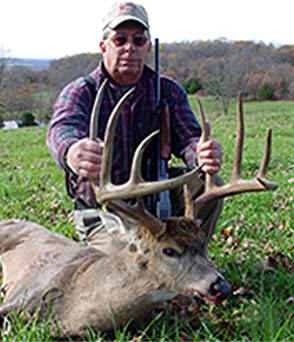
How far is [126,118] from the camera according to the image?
13.6ft

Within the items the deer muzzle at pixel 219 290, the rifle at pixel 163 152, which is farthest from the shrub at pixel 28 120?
the deer muzzle at pixel 219 290

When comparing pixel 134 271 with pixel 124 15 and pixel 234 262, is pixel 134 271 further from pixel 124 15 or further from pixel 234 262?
pixel 124 15

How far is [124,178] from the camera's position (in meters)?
4.10

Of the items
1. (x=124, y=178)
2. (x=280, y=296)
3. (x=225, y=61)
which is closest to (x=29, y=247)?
(x=124, y=178)

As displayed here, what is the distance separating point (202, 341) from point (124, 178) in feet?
5.08

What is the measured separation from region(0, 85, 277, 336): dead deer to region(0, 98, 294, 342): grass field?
4.5 inches

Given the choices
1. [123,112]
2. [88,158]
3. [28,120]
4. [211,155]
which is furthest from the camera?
[28,120]

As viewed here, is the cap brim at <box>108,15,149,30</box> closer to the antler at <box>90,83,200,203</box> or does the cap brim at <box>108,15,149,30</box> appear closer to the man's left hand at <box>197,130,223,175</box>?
the man's left hand at <box>197,130,223,175</box>

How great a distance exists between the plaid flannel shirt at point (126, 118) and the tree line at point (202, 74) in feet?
67.5

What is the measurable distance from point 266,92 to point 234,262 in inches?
1058

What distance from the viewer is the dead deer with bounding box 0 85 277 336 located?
2.73 meters

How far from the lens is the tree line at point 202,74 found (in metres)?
27.5

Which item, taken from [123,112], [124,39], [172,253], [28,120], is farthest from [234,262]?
[28,120]

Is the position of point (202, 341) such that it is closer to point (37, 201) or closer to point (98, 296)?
point (98, 296)
